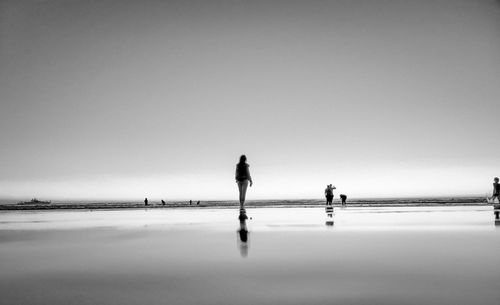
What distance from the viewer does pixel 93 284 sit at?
11.1 feet

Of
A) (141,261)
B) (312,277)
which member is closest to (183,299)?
(312,277)

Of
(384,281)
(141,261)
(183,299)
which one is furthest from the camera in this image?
(141,261)

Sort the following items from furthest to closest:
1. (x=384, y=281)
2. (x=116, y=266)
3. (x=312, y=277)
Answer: (x=116, y=266) → (x=312, y=277) → (x=384, y=281)

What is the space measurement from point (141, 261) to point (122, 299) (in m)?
1.80

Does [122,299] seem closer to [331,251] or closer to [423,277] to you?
[423,277]

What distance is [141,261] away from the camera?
4.65m

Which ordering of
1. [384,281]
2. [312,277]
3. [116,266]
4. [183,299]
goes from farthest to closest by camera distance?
[116,266] < [312,277] < [384,281] < [183,299]

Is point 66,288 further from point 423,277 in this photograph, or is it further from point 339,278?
point 423,277

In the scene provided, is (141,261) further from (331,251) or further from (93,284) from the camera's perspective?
(331,251)

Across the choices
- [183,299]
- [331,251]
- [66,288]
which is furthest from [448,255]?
[66,288]

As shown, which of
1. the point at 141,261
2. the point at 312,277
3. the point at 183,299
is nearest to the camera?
the point at 183,299

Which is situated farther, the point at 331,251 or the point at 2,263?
the point at 331,251

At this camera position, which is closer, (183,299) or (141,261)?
(183,299)

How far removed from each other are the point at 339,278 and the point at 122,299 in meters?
1.73
